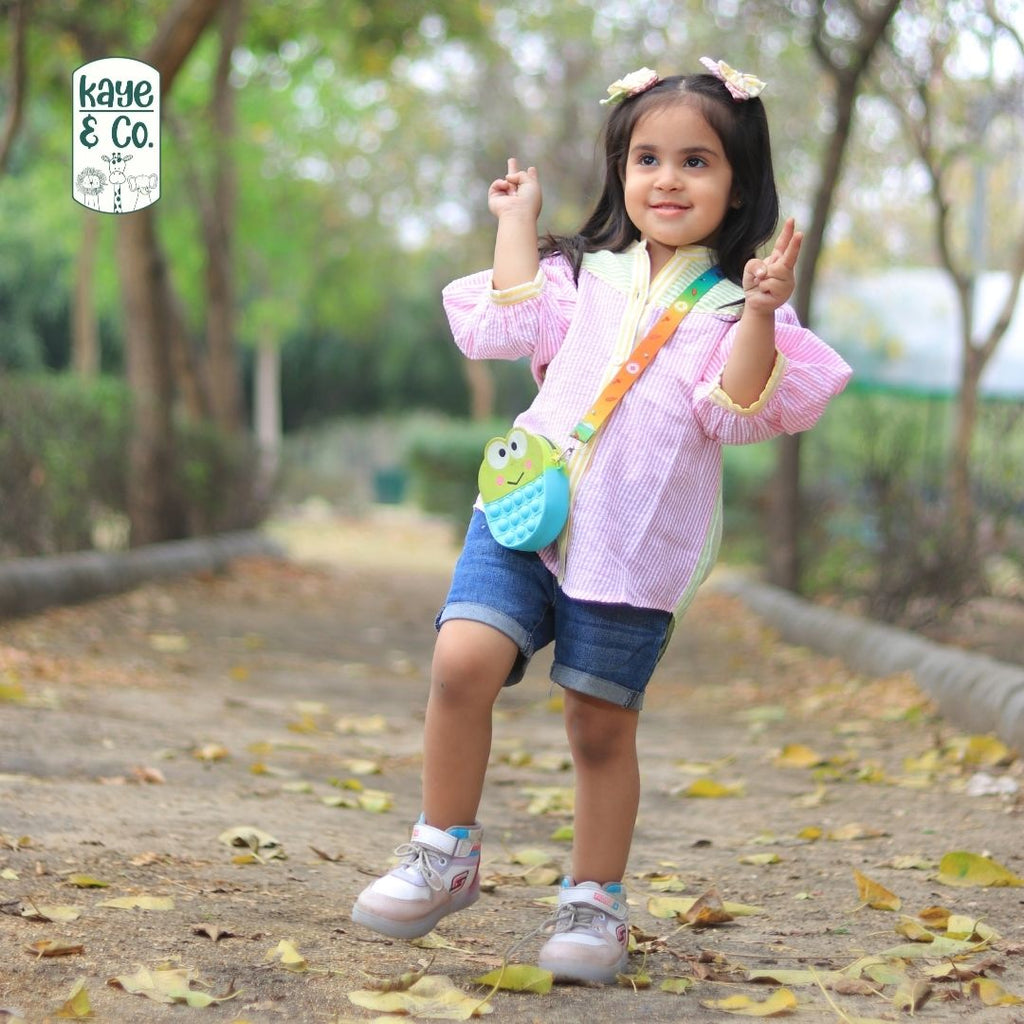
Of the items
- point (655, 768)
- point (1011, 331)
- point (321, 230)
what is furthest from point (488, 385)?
point (655, 768)

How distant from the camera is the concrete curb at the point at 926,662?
5188mm

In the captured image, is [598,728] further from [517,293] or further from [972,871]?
[972,871]

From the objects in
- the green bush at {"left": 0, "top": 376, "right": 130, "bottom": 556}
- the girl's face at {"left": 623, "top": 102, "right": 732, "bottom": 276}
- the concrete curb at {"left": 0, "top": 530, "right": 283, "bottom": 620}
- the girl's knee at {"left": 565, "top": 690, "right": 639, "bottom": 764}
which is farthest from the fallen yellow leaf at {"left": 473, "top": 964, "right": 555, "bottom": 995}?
the green bush at {"left": 0, "top": 376, "right": 130, "bottom": 556}

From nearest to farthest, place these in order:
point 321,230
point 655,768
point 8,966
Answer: point 8,966 < point 655,768 < point 321,230

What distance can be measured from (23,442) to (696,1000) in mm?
6692

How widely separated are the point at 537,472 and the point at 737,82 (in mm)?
813

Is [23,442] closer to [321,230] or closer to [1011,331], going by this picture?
[1011,331]

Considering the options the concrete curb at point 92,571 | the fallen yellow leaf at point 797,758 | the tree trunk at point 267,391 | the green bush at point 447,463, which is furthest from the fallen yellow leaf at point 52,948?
the tree trunk at point 267,391

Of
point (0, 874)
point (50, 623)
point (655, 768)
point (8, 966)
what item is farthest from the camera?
point (50, 623)

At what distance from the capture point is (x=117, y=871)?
10.4ft

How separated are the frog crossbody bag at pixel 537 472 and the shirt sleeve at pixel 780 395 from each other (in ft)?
0.38

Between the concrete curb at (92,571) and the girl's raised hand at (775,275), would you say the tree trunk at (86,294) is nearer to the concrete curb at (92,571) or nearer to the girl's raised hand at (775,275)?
the concrete curb at (92,571)

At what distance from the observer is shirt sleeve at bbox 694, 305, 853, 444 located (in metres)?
2.76

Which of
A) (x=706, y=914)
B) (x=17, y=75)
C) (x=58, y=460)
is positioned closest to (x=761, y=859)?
(x=706, y=914)
